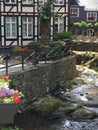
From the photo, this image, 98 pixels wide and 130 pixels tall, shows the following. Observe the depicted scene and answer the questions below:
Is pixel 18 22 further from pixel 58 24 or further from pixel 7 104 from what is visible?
pixel 7 104

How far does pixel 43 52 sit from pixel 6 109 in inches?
610

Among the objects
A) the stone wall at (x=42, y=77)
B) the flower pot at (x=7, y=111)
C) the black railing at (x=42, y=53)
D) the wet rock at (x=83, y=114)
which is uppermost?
the flower pot at (x=7, y=111)

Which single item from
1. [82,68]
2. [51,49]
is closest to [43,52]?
[51,49]

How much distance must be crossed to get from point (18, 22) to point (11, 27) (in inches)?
30.8

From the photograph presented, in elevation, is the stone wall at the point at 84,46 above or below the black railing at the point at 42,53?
below

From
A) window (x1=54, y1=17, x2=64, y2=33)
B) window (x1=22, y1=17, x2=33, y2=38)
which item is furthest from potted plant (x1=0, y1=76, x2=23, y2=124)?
window (x1=54, y1=17, x2=64, y2=33)

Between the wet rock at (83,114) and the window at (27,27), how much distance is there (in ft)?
55.7

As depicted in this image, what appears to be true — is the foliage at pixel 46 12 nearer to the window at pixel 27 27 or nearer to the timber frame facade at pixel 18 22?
the timber frame facade at pixel 18 22

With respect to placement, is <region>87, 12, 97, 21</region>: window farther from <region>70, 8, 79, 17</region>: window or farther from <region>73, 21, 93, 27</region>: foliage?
<region>70, 8, 79, 17</region>: window

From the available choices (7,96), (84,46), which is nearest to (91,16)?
(84,46)

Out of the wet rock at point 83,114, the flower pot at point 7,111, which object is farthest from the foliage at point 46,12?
the flower pot at point 7,111

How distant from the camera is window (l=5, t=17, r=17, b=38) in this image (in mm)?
31953

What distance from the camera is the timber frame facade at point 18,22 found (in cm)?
3161

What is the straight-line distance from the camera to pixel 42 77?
2047 cm
